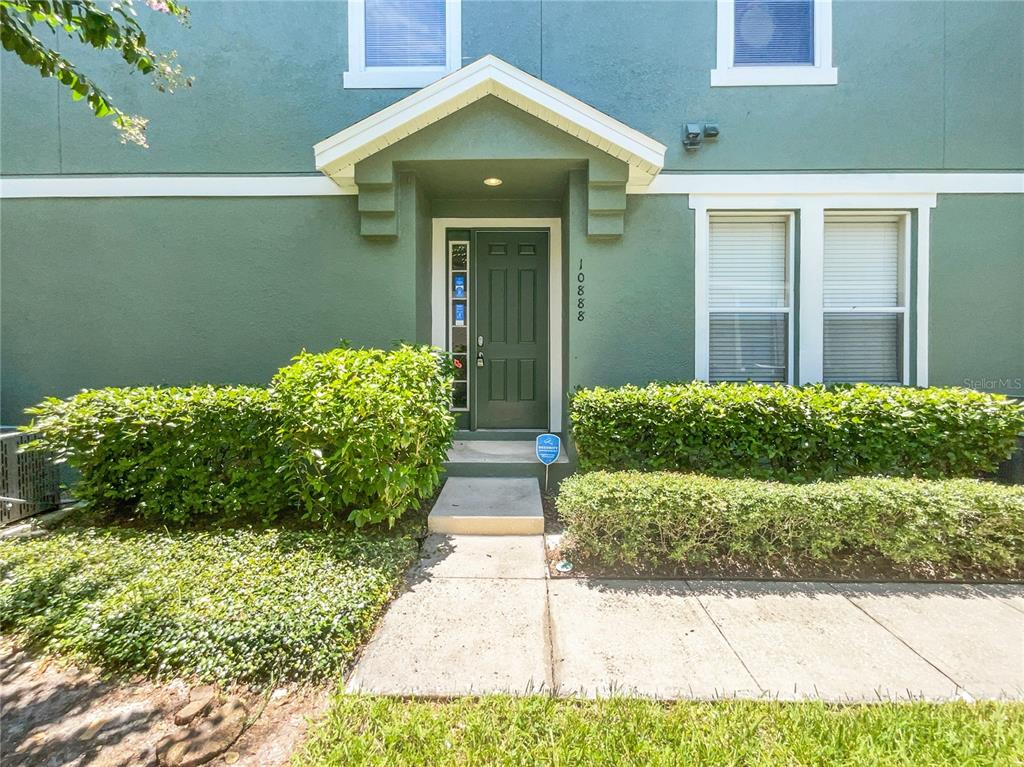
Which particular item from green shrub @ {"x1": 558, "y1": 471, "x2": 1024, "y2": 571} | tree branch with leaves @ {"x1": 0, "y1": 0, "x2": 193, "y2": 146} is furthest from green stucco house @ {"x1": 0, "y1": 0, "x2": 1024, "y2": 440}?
green shrub @ {"x1": 558, "y1": 471, "x2": 1024, "y2": 571}

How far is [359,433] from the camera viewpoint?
338 centimetres

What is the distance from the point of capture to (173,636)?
2418 millimetres

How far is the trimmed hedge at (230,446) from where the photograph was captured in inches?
144

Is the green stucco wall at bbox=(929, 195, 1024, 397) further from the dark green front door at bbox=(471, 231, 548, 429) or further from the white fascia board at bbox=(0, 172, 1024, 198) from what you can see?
the dark green front door at bbox=(471, 231, 548, 429)

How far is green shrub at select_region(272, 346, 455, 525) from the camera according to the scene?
11.2 ft

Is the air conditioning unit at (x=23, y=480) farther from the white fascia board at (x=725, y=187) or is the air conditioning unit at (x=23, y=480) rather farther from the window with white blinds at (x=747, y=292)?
the window with white blinds at (x=747, y=292)

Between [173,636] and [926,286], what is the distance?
7330 millimetres

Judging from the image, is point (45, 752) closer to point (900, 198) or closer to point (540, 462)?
point (540, 462)

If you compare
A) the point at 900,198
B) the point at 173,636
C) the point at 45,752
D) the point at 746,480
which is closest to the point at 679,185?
the point at 900,198

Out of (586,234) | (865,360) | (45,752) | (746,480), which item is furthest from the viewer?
(865,360)

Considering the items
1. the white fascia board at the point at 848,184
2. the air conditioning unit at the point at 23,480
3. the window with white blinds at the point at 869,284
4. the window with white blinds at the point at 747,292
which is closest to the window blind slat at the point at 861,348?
the window with white blinds at the point at 869,284

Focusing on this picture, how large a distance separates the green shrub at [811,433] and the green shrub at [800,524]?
2.20ft

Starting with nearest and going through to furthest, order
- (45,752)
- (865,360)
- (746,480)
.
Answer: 1. (45,752)
2. (746,480)
3. (865,360)

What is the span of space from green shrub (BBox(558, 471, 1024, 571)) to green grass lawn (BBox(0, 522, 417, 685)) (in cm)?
160
